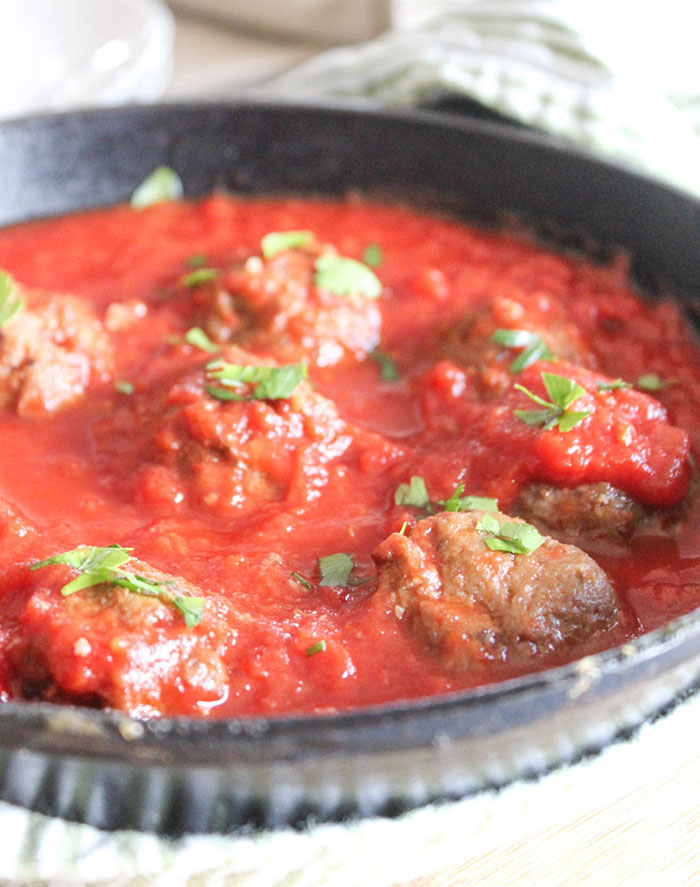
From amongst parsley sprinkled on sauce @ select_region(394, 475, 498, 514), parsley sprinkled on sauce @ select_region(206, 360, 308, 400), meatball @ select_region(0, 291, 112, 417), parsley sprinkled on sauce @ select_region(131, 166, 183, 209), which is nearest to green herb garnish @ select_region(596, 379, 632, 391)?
parsley sprinkled on sauce @ select_region(394, 475, 498, 514)

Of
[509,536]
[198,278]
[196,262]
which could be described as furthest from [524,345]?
[196,262]

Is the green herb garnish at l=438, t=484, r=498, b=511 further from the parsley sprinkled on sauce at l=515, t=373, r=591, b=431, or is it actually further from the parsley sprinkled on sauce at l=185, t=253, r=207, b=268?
the parsley sprinkled on sauce at l=185, t=253, r=207, b=268

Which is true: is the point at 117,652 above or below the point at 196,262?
above

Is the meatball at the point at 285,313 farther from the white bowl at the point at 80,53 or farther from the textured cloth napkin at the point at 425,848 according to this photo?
the white bowl at the point at 80,53

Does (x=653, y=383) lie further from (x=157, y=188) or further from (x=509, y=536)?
(x=157, y=188)

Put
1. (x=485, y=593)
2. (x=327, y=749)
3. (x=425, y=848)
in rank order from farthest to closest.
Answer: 1. (x=485, y=593)
2. (x=425, y=848)
3. (x=327, y=749)

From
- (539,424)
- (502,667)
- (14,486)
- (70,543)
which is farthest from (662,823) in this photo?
(14,486)

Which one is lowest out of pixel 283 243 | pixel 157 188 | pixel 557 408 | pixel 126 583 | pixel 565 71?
pixel 157 188

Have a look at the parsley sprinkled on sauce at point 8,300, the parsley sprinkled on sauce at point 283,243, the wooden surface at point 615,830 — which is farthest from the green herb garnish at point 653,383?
the parsley sprinkled on sauce at point 8,300

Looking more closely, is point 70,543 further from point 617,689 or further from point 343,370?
point 617,689
